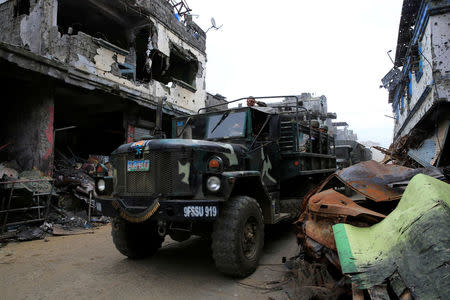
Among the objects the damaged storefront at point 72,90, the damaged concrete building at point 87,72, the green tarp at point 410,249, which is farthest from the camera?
the damaged concrete building at point 87,72

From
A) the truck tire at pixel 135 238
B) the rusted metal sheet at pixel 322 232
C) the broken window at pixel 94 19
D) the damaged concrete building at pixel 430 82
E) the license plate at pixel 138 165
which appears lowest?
the truck tire at pixel 135 238

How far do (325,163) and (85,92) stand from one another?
724cm

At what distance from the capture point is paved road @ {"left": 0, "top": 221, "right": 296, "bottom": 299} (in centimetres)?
321

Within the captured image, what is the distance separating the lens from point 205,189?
3.48 metres

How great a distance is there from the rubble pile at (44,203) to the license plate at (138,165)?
2.28 m

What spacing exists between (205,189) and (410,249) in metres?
2.20

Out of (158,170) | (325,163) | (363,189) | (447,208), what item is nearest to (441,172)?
(363,189)

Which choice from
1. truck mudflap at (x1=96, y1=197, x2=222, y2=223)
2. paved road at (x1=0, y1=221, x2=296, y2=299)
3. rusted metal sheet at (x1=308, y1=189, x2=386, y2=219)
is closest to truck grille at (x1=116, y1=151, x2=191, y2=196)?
truck mudflap at (x1=96, y1=197, x2=222, y2=223)

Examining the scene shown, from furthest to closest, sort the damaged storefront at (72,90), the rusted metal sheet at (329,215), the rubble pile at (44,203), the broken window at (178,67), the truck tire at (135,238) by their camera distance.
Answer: the broken window at (178,67) → the damaged storefront at (72,90) → the rubble pile at (44,203) → the truck tire at (135,238) → the rusted metal sheet at (329,215)

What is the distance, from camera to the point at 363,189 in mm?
3605

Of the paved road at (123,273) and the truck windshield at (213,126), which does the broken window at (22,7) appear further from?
the paved road at (123,273)

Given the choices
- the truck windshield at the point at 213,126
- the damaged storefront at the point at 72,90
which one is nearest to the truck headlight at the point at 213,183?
the damaged storefront at the point at 72,90

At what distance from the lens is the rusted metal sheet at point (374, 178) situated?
3518 millimetres

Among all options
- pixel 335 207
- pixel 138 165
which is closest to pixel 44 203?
pixel 138 165
